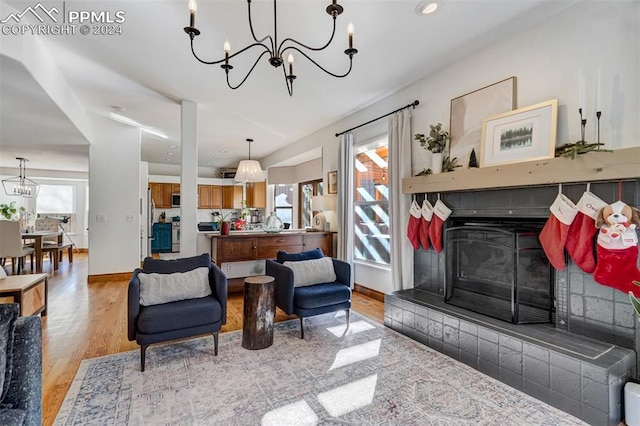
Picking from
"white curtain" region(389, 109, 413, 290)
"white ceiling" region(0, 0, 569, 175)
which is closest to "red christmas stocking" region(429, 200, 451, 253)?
"white curtain" region(389, 109, 413, 290)

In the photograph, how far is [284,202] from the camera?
8.27m

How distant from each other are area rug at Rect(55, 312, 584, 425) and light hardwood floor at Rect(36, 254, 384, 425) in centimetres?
13

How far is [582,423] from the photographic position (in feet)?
5.96

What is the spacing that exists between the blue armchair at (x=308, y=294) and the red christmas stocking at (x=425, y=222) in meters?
0.90

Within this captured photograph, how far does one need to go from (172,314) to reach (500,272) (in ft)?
9.29

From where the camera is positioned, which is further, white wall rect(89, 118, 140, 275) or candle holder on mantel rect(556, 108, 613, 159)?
white wall rect(89, 118, 140, 275)

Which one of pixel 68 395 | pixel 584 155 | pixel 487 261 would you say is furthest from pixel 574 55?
pixel 68 395

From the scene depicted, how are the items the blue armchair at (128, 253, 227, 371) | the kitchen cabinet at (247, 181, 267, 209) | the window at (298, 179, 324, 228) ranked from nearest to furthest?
the blue armchair at (128, 253, 227, 371), the window at (298, 179, 324, 228), the kitchen cabinet at (247, 181, 267, 209)

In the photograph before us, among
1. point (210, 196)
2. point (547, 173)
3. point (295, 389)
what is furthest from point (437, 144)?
point (210, 196)

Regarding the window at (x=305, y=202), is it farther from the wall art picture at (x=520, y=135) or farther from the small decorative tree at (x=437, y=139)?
the wall art picture at (x=520, y=135)

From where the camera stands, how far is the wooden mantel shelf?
1933mm

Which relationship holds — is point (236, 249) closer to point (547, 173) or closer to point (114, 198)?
point (114, 198)

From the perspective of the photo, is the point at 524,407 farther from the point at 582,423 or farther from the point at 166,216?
the point at 166,216

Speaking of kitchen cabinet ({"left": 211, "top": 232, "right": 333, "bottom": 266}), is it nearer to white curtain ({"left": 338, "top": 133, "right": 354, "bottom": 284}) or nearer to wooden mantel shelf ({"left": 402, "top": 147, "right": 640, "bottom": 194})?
white curtain ({"left": 338, "top": 133, "right": 354, "bottom": 284})
